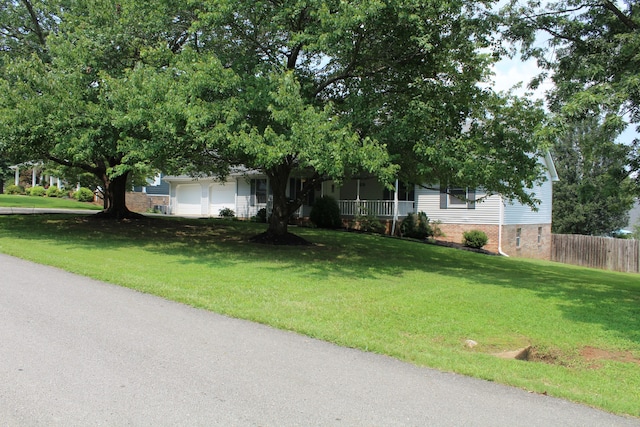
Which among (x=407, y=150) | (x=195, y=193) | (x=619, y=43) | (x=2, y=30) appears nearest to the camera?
(x=619, y=43)

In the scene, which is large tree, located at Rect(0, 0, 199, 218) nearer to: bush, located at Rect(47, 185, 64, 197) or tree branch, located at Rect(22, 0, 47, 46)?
tree branch, located at Rect(22, 0, 47, 46)

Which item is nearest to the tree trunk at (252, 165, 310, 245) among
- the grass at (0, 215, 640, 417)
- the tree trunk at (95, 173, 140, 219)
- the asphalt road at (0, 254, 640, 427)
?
the grass at (0, 215, 640, 417)

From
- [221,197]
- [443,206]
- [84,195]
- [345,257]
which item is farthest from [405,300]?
[84,195]

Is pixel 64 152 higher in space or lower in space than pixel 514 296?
higher

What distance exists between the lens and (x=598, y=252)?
25094mm

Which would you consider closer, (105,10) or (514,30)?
(514,30)

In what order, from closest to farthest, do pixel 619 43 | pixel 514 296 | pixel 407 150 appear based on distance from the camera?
1. pixel 514 296
2. pixel 619 43
3. pixel 407 150

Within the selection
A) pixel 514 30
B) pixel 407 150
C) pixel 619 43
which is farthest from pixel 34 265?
pixel 619 43

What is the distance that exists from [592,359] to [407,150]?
746 centimetres

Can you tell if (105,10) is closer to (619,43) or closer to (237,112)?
(237,112)

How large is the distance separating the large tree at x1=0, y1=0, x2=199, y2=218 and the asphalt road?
23.7ft

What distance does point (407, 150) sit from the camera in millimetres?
12703

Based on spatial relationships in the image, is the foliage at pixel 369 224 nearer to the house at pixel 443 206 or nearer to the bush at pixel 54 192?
the house at pixel 443 206

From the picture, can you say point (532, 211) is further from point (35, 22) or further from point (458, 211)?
point (35, 22)
